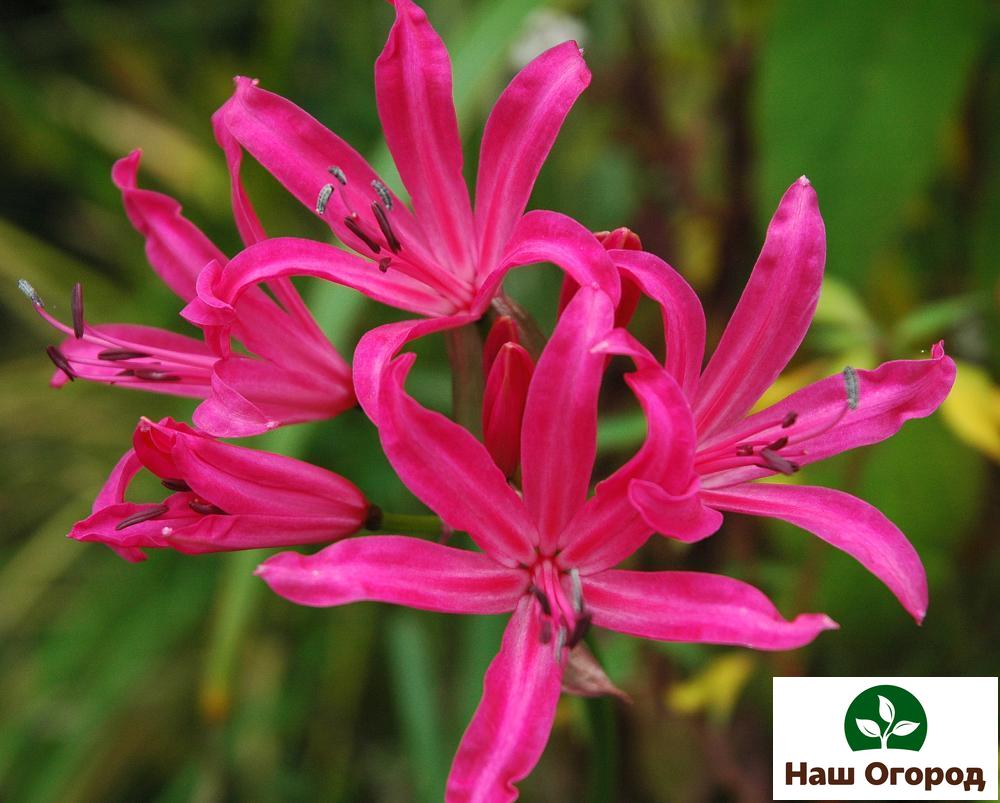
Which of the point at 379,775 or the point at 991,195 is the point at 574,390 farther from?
the point at 379,775

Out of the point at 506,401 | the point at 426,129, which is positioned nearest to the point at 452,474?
the point at 506,401

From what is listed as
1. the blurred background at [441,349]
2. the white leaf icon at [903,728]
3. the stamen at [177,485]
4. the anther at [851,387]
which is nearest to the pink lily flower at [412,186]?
the stamen at [177,485]

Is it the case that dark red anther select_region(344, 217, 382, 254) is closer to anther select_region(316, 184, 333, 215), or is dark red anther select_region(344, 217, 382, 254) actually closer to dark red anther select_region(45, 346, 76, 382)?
anther select_region(316, 184, 333, 215)

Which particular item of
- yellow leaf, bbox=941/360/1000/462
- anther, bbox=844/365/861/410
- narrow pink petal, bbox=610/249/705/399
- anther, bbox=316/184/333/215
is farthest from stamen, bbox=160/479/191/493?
yellow leaf, bbox=941/360/1000/462

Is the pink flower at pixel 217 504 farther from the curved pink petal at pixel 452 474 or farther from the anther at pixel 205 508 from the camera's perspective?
the curved pink petal at pixel 452 474

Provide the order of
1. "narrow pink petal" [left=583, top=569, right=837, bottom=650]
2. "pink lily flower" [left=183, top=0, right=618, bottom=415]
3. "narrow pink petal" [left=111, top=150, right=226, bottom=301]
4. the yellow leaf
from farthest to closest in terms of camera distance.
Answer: the yellow leaf < "narrow pink petal" [left=111, top=150, right=226, bottom=301] < "pink lily flower" [left=183, top=0, right=618, bottom=415] < "narrow pink petal" [left=583, top=569, right=837, bottom=650]

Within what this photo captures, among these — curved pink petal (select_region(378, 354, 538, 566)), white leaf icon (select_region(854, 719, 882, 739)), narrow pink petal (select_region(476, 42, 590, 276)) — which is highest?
narrow pink petal (select_region(476, 42, 590, 276))

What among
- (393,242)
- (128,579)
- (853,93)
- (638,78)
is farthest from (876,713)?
(128,579)
